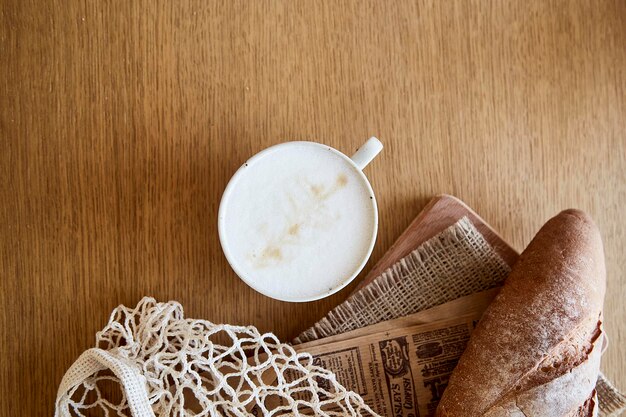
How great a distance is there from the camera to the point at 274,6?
2.70 ft

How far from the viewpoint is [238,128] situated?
0.81 meters

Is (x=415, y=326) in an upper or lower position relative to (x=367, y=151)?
lower

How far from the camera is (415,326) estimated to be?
0.78m

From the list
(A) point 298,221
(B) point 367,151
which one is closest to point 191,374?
(A) point 298,221

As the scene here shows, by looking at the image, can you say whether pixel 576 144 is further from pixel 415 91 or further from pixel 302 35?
pixel 302 35

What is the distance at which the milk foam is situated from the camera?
2.30ft

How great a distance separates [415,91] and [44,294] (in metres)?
0.57

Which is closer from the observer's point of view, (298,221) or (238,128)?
(298,221)

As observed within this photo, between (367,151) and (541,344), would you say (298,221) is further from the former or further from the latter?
(541,344)

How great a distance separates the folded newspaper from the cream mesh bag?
3 cm

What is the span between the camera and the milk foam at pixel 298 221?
0.70 metres

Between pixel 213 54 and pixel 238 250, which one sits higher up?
pixel 213 54

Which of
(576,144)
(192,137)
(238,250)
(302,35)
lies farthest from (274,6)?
(576,144)

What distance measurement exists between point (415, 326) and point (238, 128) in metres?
0.35
